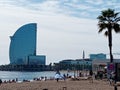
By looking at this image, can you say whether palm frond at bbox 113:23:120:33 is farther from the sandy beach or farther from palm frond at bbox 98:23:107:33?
the sandy beach

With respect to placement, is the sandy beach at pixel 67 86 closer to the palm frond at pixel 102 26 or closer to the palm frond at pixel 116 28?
the palm frond at pixel 116 28

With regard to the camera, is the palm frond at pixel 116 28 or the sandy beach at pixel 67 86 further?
the palm frond at pixel 116 28

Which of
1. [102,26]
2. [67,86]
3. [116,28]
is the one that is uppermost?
[102,26]

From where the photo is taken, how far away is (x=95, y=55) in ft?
557

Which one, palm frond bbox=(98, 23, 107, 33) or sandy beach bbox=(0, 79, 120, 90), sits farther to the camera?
palm frond bbox=(98, 23, 107, 33)

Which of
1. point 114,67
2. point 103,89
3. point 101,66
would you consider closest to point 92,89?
point 103,89

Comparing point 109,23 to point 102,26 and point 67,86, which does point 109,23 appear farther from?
point 67,86

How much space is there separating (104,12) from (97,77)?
336 inches

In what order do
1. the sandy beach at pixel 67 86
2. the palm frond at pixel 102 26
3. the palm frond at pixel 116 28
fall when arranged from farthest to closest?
the palm frond at pixel 102 26, the palm frond at pixel 116 28, the sandy beach at pixel 67 86

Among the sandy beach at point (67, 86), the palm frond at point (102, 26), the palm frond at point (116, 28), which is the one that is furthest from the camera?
the palm frond at point (102, 26)

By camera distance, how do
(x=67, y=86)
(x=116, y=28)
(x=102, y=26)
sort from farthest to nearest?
(x=102, y=26) → (x=116, y=28) → (x=67, y=86)

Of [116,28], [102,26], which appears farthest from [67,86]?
[116,28]

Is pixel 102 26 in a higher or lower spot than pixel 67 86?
higher

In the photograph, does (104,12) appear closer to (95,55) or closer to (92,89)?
(92,89)
